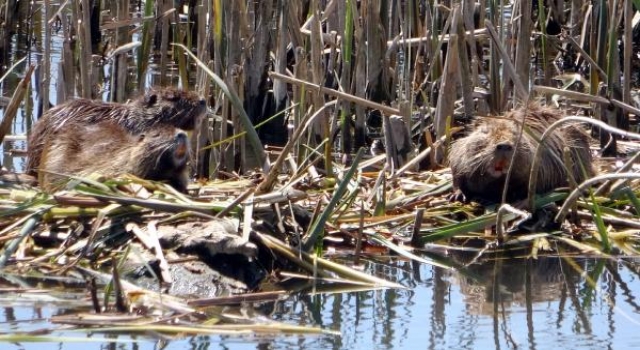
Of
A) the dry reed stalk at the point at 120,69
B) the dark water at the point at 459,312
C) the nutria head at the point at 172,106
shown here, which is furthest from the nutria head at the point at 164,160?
the dry reed stalk at the point at 120,69

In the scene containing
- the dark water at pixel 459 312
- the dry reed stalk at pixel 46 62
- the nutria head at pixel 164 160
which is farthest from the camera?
the dry reed stalk at pixel 46 62

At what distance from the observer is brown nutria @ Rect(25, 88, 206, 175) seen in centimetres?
609

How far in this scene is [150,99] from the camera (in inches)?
250

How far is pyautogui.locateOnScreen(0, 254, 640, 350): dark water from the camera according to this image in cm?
399

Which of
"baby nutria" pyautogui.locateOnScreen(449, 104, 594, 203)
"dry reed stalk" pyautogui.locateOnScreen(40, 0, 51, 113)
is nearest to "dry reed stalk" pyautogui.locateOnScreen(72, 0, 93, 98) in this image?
"dry reed stalk" pyautogui.locateOnScreen(40, 0, 51, 113)

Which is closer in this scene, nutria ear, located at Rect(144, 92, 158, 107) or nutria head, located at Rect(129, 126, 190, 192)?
nutria head, located at Rect(129, 126, 190, 192)

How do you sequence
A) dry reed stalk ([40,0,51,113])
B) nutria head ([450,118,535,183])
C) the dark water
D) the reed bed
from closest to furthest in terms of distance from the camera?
the dark water → the reed bed → nutria head ([450,118,535,183]) → dry reed stalk ([40,0,51,113])

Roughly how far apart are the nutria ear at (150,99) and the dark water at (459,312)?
1887 millimetres

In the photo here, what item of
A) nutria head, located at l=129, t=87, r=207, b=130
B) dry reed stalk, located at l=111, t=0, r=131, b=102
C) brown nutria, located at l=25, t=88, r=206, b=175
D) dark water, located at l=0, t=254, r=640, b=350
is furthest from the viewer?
dry reed stalk, located at l=111, t=0, r=131, b=102

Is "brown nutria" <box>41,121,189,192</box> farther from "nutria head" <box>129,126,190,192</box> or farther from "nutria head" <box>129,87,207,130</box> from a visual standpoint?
"nutria head" <box>129,87,207,130</box>

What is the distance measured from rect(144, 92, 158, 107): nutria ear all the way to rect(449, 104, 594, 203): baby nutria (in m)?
1.52

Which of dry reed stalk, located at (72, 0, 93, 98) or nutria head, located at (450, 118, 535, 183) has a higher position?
dry reed stalk, located at (72, 0, 93, 98)

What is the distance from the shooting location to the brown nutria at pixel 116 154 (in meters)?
5.44

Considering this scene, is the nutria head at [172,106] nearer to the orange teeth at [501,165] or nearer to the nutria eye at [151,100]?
the nutria eye at [151,100]
